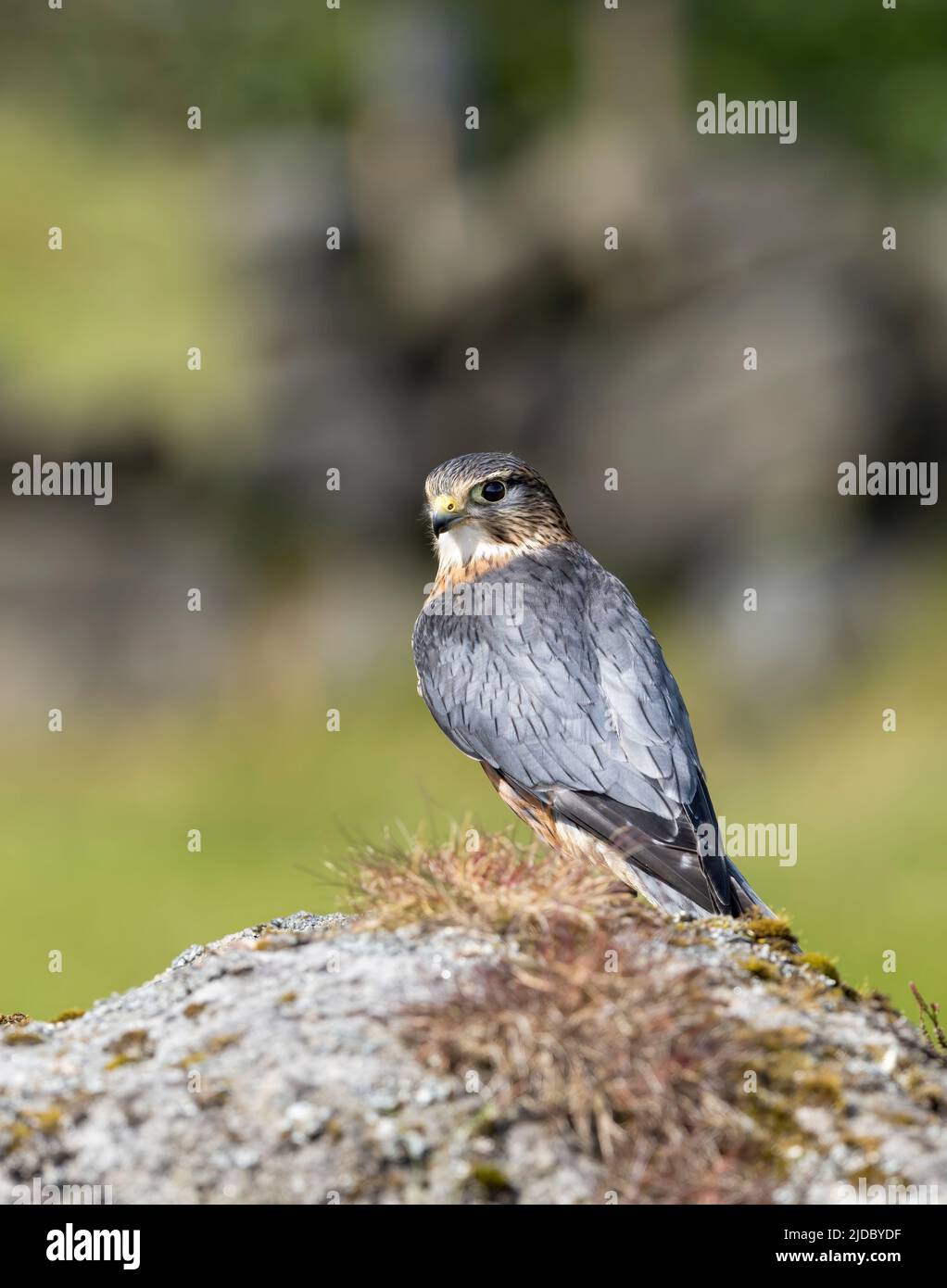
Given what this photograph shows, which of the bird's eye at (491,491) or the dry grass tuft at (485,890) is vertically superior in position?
the bird's eye at (491,491)

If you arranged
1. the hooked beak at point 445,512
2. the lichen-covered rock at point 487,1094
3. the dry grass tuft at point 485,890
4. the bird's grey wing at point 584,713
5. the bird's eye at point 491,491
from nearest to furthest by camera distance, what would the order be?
the lichen-covered rock at point 487,1094, the dry grass tuft at point 485,890, the bird's grey wing at point 584,713, the hooked beak at point 445,512, the bird's eye at point 491,491

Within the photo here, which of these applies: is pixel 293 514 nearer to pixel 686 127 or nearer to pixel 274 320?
pixel 274 320

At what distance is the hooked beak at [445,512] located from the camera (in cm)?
761

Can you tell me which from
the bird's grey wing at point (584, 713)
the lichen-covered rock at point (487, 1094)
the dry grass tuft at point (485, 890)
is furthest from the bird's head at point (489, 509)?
the lichen-covered rock at point (487, 1094)

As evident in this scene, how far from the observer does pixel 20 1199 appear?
4.09 metres

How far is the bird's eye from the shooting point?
776 centimetres

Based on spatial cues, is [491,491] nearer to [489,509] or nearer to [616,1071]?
[489,509]

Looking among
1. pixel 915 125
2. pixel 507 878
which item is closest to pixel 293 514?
pixel 915 125

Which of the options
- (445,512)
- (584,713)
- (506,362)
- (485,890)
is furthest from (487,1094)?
(506,362)

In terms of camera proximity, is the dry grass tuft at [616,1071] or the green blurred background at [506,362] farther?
the green blurred background at [506,362]

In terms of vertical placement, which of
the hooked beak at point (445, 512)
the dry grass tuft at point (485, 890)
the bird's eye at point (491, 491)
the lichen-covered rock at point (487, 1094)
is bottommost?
the lichen-covered rock at point (487, 1094)

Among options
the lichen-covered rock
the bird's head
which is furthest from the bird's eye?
the lichen-covered rock

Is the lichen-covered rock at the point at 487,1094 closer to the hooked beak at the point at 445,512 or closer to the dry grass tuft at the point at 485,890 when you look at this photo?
the dry grass tuft at the point at 485,890

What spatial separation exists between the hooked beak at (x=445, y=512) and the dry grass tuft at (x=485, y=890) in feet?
8.81
